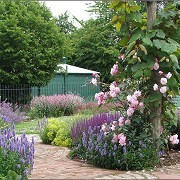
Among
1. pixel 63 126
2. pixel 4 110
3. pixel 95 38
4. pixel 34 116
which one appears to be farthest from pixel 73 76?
pixel 63 126

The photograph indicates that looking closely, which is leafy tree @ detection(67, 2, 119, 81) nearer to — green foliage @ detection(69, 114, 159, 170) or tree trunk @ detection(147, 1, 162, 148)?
tree trunk @ detection(147, 1, 162, 148)

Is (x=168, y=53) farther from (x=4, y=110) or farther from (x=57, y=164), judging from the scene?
(x=4, y=110)

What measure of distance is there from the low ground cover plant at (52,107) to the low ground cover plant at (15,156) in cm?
1200

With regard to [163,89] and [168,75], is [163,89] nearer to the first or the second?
[163,89]

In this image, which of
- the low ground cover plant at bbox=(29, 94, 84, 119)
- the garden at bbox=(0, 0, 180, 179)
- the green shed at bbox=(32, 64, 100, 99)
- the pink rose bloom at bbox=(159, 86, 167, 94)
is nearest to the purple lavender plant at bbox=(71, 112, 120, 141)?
the garden at bbox=(0, 0, 180, 179)

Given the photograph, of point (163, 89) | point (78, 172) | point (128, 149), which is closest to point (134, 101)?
point (163, 89)

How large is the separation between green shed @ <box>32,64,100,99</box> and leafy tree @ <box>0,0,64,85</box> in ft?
6.24

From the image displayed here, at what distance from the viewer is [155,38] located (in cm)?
597

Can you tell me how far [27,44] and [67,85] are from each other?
22.6 feet

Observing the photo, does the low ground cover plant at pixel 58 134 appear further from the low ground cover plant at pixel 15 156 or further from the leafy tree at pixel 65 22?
the leafy tree at pixel 65 22

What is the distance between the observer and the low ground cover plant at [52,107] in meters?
17.1

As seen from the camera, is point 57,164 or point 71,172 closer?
point 71,172

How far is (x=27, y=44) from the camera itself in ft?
59.7

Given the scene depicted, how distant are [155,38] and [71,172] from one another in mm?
2367
